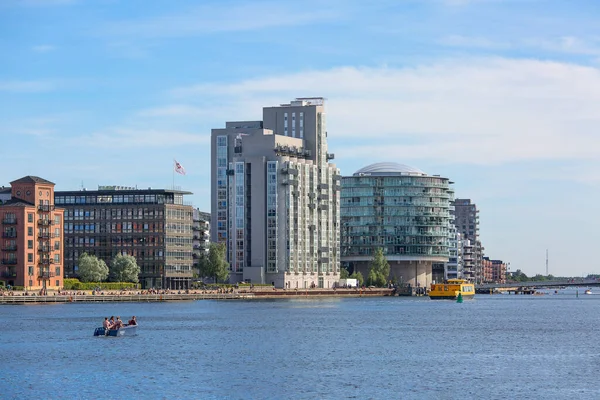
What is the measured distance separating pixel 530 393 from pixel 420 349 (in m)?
38.4

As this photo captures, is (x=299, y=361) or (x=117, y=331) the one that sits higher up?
(x=117, y=331)

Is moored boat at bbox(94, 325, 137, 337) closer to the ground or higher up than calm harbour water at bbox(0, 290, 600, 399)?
higher up

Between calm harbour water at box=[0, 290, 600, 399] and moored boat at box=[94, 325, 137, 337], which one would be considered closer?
calm harbour water at box=[0, 290, 600, 399]

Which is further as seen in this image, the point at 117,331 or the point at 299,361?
the point at 117,331

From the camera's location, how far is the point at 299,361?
111 metres

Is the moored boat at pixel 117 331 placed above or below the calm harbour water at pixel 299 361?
above

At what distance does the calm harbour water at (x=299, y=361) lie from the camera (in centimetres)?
8881

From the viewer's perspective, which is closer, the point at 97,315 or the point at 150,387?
the point at 150,387

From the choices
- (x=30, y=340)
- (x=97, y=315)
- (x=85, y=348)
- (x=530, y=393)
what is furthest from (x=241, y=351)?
(x=97, y=315)

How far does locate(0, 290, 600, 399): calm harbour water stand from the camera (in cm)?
8881

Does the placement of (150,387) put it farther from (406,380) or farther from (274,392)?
(406,380)

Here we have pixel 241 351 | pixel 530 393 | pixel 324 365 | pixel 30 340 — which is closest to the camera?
pixel 530 393

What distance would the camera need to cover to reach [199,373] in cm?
9994

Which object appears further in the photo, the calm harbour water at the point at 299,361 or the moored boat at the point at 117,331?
the moored boat at the point at 117,331
